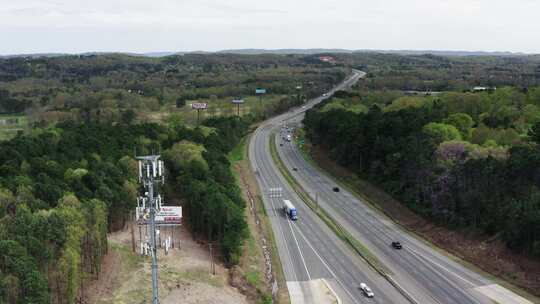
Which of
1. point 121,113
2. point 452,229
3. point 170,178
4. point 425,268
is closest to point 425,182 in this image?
point 452,229

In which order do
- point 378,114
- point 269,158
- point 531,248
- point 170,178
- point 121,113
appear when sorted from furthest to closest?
point 121,113, point 269,158, point 378,114, point 170,178, point 531,248

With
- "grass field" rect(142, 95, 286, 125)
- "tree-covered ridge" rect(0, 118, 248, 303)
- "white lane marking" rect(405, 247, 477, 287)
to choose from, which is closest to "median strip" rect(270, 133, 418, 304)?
"white lane marking" rect(405, 247, 477, 287)

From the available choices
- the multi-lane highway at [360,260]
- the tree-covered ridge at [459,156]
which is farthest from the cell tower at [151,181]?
the tree-covered ridge at [459,156]

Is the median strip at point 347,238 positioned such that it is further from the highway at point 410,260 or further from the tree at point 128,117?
the tree at point 128,117

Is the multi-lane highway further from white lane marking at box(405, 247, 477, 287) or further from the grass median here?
the grass median

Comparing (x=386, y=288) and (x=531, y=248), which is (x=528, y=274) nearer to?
(x=531, y=248)

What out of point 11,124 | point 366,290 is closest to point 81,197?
point 366,290
